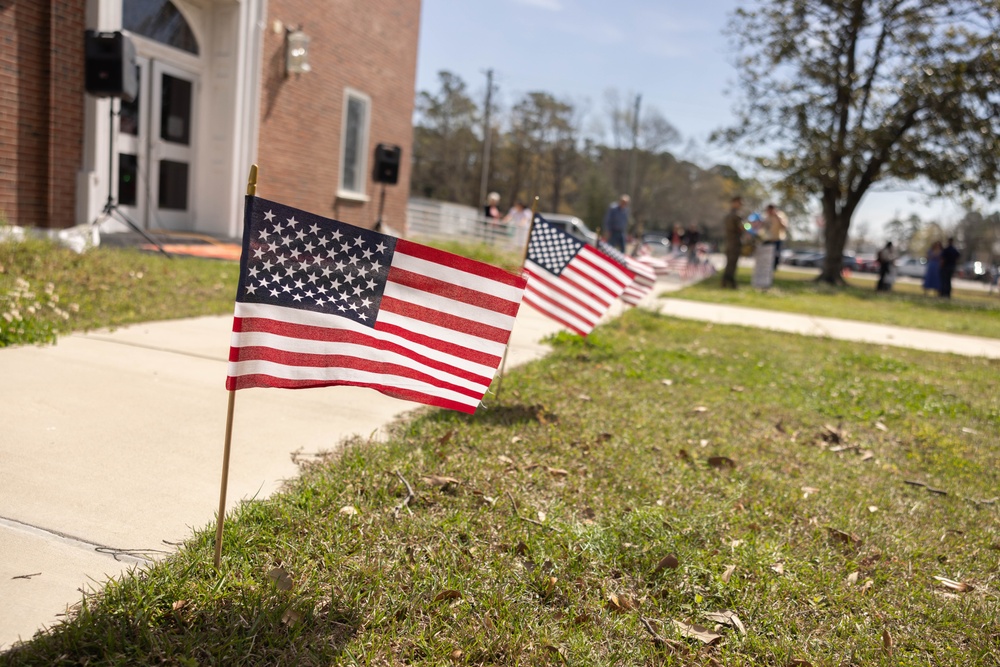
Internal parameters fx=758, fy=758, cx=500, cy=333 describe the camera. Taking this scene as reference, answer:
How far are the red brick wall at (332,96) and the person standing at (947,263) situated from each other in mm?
16444

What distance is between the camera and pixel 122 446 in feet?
11.5

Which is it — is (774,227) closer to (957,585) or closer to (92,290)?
(92,290)

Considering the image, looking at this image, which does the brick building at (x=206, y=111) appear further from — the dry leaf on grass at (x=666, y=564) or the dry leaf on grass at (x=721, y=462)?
the dry leaf on grass at (x=666, y=564)

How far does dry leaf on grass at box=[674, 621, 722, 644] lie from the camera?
251cm

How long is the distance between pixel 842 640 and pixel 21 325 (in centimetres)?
537

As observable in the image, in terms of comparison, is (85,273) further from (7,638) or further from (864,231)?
(864,231)

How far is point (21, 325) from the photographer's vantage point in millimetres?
5289

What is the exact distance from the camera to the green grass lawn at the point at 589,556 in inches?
91.0

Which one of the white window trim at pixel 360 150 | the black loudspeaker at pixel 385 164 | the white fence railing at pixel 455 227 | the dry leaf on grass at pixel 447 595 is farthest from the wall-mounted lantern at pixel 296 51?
the dry leaf on grass at pixel 447 595

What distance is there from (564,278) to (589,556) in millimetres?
3085

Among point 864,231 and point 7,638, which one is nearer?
point 7,638

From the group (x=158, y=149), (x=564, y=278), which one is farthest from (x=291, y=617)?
(x=158, y=149)

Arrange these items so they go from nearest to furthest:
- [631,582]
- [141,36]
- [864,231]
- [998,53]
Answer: [631,582] < [141,36] < [998,53] < [864,231]

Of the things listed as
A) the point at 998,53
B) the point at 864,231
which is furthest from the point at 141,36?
the point at 864,231
